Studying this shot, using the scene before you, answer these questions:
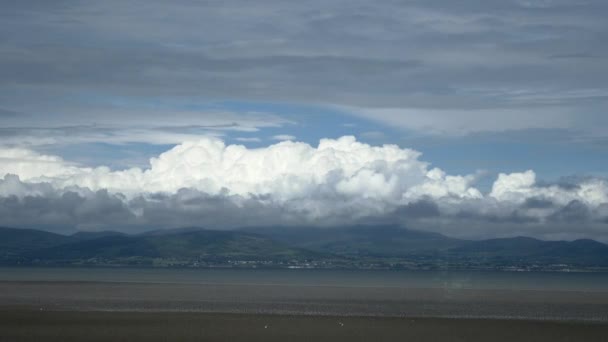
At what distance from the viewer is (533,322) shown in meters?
83.4

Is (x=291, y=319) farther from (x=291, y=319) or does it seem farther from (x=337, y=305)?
(x=337, y=305)

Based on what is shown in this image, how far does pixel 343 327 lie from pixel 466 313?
24331mm

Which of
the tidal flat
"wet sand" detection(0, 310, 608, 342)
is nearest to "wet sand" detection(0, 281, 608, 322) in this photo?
the tidal flat

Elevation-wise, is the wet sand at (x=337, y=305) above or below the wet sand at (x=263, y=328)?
above

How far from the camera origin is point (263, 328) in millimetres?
73812

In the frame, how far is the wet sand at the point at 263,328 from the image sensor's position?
222 feet

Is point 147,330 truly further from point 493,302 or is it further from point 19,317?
point 493,302

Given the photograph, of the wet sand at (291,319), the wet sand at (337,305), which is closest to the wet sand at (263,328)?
the wet sand at (291,319)

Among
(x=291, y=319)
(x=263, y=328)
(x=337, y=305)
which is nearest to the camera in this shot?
(x=263, y=328)

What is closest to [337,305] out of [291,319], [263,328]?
[291,319]

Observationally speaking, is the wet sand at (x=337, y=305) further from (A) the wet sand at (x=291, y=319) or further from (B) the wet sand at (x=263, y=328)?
(B) the wet sand at (x=263, y=328)

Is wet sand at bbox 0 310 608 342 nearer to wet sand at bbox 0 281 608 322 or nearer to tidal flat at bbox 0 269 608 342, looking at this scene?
tidal flat at bbox 0 269 608 342

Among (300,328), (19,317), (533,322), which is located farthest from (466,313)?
(19,317)

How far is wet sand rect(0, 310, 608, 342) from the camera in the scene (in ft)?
222
